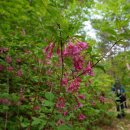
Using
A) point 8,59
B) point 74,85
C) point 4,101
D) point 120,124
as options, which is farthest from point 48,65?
point 120,124

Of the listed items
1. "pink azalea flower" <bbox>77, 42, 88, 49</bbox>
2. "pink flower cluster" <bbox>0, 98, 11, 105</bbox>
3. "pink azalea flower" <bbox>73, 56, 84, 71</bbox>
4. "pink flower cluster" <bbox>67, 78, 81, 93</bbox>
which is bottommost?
"pink flower cluster" <bbox>0, 98, 11, 105</bbox>

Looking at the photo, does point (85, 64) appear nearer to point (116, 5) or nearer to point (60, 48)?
point (60, 48)

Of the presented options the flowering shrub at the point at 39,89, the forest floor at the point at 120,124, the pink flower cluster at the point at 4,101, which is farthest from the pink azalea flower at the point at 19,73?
the forest floor at the point at 120,124

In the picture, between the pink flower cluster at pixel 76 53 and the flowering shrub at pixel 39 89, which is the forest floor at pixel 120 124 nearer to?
the flowering shrub at pixel 39 89

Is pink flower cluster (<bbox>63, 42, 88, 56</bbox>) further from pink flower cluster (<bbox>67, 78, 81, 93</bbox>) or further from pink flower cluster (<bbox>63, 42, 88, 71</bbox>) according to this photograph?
pink flower cluster (<bbox>67, 78, 81, 93</bbox>)

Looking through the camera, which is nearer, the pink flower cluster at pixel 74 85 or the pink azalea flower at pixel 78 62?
the pink azalea flower at pixel 78 62

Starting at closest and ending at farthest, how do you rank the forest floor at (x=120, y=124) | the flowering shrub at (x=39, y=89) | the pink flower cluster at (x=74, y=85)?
1. the pink flower cluster at (x=74, y=85)
2. the flowering shrub at (x=39, y=89)
3. the forest floor at (x=120, y=124)

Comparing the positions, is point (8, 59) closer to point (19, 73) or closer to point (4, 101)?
point (19, 73)

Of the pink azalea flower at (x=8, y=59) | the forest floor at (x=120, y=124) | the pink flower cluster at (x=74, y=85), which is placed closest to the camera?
the pink flower cluster at (x=74, y=85)

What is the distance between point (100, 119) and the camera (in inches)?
331

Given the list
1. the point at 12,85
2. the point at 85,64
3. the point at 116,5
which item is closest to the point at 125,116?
the point at 116,5

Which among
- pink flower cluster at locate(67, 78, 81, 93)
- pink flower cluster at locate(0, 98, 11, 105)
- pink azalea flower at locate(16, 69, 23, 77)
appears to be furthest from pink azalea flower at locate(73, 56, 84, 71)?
pink azalea flower at locate(16, 69, 23, 77)

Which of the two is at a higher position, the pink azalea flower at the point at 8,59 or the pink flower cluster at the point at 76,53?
the pink azalea flower at the point at 8,59

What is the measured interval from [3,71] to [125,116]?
7.60m
